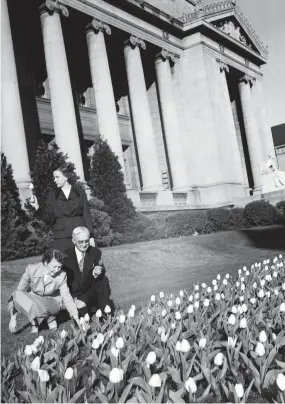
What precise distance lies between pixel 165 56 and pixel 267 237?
15.7m

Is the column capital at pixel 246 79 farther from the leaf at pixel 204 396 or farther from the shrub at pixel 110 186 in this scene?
the leaf at pixel 204 396

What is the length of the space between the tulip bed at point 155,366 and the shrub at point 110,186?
12.4 metres

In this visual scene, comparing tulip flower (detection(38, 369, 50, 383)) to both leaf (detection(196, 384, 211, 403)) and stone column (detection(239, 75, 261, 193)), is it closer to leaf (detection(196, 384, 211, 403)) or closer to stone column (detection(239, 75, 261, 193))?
leaf (detection(196, 384, 211, 403))

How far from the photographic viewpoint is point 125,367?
3.64 meters

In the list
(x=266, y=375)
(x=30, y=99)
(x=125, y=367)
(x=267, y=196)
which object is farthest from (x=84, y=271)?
(x=267, y=196)

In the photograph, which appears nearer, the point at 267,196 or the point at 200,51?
the point at 267,196

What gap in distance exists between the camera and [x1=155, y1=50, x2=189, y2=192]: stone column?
2773 centimetres

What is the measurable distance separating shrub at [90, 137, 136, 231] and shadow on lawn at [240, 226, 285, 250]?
5.40 m

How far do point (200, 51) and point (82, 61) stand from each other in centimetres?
845

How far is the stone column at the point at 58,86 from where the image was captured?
20.1m

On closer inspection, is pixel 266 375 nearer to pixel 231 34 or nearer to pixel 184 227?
pixel 184 227

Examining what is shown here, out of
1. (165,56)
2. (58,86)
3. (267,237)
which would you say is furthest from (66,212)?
(165,56)

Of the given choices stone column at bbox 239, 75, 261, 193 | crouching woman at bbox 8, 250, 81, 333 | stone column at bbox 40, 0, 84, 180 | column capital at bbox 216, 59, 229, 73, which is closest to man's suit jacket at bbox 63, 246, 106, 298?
crouching woman at bbox 8, 250, 81, 333

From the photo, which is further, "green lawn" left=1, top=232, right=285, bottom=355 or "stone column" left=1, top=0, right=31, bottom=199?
"stone column" left=1, top=0, right=31, bottom=199
